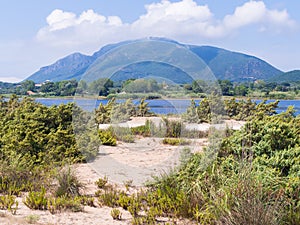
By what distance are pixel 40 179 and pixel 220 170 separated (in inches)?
102

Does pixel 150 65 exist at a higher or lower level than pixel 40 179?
higher

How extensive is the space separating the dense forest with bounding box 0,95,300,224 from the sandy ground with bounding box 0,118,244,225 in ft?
0.43

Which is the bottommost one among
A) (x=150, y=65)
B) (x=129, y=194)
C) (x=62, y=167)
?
(x=129, y=194)

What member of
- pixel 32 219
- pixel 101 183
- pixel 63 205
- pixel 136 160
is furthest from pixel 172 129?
pixel 32 219

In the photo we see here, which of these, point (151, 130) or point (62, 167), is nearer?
point (62, 167)

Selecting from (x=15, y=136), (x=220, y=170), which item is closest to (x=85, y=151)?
(x=15, y=136)

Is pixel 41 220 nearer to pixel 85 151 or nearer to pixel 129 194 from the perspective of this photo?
pixel 129 194

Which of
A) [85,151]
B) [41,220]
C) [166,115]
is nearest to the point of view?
[41,220]

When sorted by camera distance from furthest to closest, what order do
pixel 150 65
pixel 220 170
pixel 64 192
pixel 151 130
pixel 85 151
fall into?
pixel 151 130 → pixel 85 151 → pixel 150 65 → pixel 64 192 → pixel 220 170

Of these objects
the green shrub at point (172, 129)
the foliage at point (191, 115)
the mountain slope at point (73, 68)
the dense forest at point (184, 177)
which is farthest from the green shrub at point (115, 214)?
the green shrub at point (172, 129)

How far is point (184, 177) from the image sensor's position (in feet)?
15.5

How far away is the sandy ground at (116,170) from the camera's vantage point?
4.00 metres

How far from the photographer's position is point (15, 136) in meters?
6.66

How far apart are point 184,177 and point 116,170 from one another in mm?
2205
